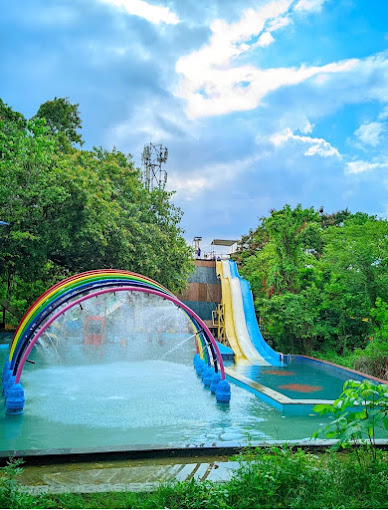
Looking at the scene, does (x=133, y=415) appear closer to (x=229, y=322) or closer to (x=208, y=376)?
(x=208, y=376)

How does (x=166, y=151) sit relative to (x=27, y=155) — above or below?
above

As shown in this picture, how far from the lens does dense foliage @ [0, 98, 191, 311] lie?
1323 cm

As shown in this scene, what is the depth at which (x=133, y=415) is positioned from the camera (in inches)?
312

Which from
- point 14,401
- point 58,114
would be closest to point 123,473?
point 14,401

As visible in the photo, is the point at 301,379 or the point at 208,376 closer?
the point at 208,376

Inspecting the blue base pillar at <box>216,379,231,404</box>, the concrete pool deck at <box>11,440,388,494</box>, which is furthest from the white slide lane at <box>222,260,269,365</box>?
the concrete pool deck at <box>11,440,388,494</box>

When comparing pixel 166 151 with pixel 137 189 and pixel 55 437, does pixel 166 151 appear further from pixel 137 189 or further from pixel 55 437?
pixel 55 437

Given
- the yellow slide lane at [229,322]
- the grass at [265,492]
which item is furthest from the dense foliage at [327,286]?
the grass at [265,492]

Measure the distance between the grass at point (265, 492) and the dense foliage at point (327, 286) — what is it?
961cm

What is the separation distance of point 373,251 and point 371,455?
1165cm

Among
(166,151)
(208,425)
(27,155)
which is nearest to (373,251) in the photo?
(208,425)

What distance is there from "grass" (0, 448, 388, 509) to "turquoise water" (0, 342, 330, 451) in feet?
2.38

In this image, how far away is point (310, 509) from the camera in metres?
3.38

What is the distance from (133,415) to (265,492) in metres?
4.68
